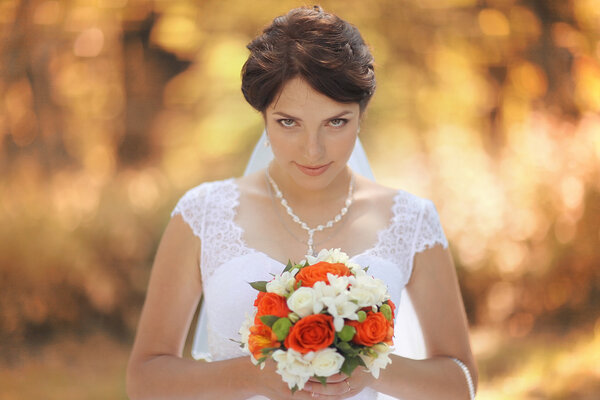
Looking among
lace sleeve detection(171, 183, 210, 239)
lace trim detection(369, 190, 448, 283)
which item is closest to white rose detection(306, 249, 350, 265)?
lace trim detection(369, 190, 448, 283)

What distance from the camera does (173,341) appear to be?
7.54 ft

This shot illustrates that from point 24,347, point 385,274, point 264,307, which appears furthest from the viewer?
point 24,347

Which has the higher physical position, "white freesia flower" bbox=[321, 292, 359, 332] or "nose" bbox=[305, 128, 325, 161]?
"nose" bbox=[305, 128, 325, 161]

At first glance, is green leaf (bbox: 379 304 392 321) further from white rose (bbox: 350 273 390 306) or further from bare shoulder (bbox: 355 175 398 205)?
bare shoulder (bbox: 355 175 398 205)

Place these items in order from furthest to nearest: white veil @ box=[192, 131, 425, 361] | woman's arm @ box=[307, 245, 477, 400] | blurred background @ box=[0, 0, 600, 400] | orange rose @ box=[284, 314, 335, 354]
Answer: blurred background @ box=[0, 0, 600, 400] < white veil @ box=[192, 131, 425, 361] < woman's arm @ box=[307, 245, 477, 400] < orange rose @ box=[284, 314, 335, 354]

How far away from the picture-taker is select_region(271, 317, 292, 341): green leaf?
1.64m

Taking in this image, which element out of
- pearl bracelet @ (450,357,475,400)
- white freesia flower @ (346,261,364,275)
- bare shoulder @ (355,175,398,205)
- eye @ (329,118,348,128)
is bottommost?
pearl bracelet @ (450,357,475,400)

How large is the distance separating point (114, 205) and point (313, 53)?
2326 millimetres

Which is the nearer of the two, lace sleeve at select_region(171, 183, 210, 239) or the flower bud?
the flower bud

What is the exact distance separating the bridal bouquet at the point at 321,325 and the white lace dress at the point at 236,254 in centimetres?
52

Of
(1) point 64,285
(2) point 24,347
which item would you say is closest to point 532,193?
(1) point 64,285

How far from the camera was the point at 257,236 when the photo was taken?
7.76ft

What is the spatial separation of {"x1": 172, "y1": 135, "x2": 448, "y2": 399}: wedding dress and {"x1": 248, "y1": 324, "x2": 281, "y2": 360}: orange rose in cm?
47

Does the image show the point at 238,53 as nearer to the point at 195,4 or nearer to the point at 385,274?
the point at 195,4
